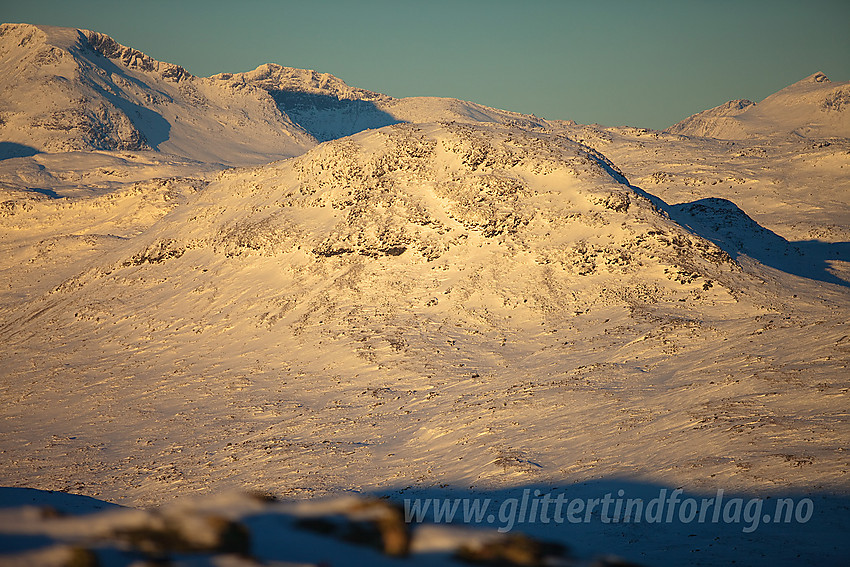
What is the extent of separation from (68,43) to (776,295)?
209362 millimetres

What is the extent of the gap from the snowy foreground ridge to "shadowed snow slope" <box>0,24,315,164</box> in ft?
311

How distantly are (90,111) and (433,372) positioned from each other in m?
164

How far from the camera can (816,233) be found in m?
61.1

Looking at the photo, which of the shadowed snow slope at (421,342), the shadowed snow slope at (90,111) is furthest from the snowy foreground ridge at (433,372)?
the shadowed snow slope at (90,111)

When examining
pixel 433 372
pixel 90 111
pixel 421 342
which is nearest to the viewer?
pixel 433 372

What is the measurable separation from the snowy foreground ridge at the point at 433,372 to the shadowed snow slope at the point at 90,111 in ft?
311

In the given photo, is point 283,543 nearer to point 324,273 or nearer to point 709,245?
point 324,273

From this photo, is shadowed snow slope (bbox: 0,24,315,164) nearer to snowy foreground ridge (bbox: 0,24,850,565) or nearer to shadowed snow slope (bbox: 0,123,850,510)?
snowy foreground ridge (bbox: 0,24,850,565)

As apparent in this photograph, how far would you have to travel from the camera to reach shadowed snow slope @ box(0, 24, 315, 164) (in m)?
154

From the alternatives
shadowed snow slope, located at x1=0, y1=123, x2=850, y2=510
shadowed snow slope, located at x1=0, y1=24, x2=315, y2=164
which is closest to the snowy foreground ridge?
shadowed snow slope, located at x1=0, y1=123, x2=850, y2=510

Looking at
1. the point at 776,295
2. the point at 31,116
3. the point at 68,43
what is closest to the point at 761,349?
the point at 776,295

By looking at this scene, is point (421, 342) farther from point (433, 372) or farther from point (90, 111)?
point (90, 111)

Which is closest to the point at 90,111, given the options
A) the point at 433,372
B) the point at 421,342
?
the point at 421,342

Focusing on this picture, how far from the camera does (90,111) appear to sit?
161 m
